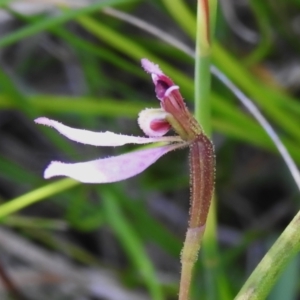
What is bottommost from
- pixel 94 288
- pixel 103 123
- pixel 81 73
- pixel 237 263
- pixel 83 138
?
pixel 237 263

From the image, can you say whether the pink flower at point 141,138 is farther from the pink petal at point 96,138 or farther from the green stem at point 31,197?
the green stem at point 31,197

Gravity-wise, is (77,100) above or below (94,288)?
above

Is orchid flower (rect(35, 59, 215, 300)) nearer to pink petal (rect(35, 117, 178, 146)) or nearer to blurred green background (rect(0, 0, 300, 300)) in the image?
pink petal (rect(35, 117, 178, 146))

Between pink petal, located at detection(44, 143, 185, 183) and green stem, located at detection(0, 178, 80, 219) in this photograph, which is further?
green stem, located at detection(0, 178, 80, 219)

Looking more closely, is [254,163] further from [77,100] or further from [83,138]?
[83,138]

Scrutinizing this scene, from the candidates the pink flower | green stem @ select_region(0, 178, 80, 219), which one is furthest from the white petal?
green stem @ select_region(0, 178, 80, 219)

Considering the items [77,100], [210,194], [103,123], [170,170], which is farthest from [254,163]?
[210,194]

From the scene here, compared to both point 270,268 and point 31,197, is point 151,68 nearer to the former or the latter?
point 270,268

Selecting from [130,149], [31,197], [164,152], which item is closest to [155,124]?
[164,152]
